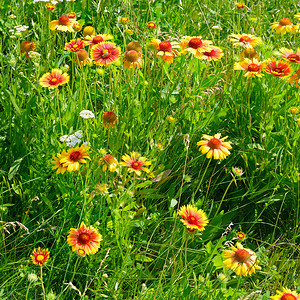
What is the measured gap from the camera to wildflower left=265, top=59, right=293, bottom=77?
190 cm

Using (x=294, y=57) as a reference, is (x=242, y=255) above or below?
below

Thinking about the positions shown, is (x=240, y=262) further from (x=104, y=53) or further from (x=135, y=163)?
(x=104, y=53)

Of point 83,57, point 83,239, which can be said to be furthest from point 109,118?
point 83,239

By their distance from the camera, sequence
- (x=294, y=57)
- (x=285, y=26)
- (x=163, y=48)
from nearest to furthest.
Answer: (x=163, y=48) < (x=294, y=57) < (x=285, y=26)

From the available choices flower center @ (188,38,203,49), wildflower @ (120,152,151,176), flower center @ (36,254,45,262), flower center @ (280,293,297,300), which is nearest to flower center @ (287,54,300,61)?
flower center @ (188,38,203,49)

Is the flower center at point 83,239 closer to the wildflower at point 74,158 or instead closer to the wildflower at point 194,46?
the wildflower at point 74,158

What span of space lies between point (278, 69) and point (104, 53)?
803mm

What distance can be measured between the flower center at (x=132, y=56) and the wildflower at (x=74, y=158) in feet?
1.81

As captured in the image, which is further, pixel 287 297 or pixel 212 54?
pixel 212 54

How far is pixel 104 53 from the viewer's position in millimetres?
1843

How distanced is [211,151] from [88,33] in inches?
40.0

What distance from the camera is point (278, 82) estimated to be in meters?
2.17

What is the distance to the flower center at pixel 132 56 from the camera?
1.87 m

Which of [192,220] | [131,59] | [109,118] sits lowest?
[192,220]
